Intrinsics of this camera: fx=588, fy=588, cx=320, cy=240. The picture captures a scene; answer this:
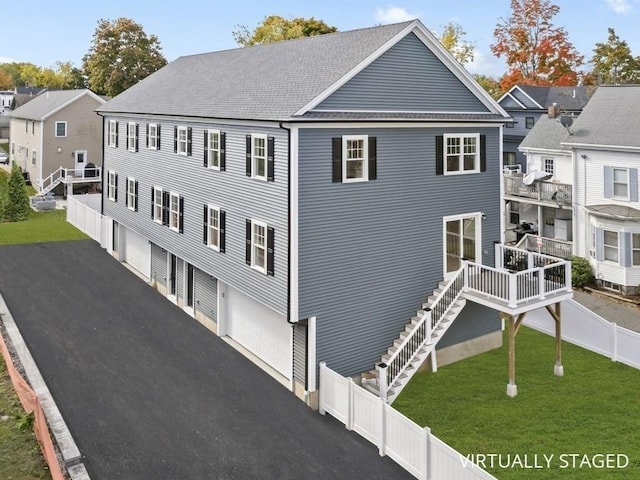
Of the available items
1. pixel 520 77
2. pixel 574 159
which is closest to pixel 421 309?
pixel 574 159

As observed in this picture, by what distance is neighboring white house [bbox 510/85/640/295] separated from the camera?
91.7 feet

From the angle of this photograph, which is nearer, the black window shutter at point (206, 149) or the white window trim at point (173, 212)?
the black window shutter at point (206, 149)

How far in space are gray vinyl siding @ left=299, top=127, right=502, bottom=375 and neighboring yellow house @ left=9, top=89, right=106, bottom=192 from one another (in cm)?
3832

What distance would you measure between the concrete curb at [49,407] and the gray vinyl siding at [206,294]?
631 centimetres

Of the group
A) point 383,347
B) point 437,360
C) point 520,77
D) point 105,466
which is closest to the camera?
point 105,466

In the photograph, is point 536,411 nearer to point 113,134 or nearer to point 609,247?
point 609,247

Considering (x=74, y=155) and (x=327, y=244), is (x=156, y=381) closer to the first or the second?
(x=327, y=244)

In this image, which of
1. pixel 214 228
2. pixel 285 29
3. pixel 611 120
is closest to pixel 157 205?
pixel 214 228

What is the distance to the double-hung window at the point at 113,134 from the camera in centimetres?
3150

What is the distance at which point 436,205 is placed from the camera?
62.8ft

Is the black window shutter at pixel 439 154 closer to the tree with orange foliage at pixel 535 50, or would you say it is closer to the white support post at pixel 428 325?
the white support post at pixel 428 325

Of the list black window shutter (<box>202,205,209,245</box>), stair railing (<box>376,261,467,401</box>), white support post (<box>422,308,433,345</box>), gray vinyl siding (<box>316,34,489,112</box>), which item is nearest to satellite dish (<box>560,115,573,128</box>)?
gray vinyl siding (<box>316,34,489,112</box>)

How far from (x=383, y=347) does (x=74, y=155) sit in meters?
43.5

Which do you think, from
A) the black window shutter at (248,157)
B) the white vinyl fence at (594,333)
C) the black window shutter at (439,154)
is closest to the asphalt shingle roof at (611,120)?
the white vinyl fence at (594,333)
